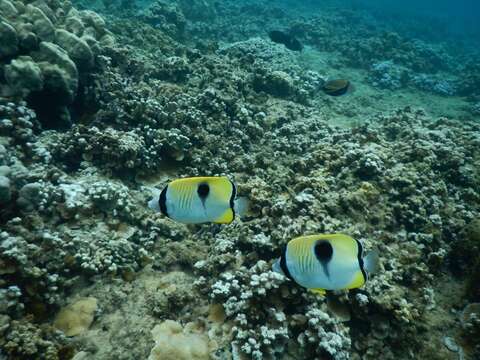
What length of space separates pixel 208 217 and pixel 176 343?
6.65 feet

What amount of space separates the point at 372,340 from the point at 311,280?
8.48 ft

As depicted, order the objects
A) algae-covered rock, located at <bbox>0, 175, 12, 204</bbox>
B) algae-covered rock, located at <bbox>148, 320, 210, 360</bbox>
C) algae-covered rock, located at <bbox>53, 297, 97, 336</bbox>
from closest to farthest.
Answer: algae-covered rock, located at <bbox>148, 320, 210, 360</bbox>
algae-covered rock, located at <bbox>53, 297, 97, 336</bbox>
algae-covered rock, located at <bbox>0, 175, 12, 204</bbox>

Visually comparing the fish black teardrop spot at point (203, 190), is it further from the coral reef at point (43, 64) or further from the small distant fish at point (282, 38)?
the small distant fish at point (282, 38)

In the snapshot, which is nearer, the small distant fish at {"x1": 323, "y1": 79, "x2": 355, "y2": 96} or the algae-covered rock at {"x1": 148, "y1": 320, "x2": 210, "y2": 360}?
the algae-covered rock at {"x1": 148, "y1": 320, "x2": 210, "y2": 360}

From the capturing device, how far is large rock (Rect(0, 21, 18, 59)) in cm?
645

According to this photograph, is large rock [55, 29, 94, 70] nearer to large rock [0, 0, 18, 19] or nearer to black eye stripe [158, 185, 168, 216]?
large rock [0, 0, 18, 19]

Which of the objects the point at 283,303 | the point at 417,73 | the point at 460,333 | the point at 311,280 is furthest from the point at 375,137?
the point at 417,73

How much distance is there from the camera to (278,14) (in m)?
26.7

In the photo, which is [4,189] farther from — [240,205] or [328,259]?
[328,259]

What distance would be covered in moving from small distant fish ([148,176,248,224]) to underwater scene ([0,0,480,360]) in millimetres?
11

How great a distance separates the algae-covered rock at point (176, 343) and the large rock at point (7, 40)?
5517mm

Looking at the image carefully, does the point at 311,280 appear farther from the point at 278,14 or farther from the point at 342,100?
the point at 278,14

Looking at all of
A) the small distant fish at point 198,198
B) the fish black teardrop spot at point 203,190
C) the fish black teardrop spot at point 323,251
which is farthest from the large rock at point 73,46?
the fish black teardrop spot at point 323,251

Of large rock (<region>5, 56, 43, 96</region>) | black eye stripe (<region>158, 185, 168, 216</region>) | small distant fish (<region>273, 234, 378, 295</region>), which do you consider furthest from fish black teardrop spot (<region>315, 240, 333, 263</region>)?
large rock (<region>5, 56, 43, 96</region>)
